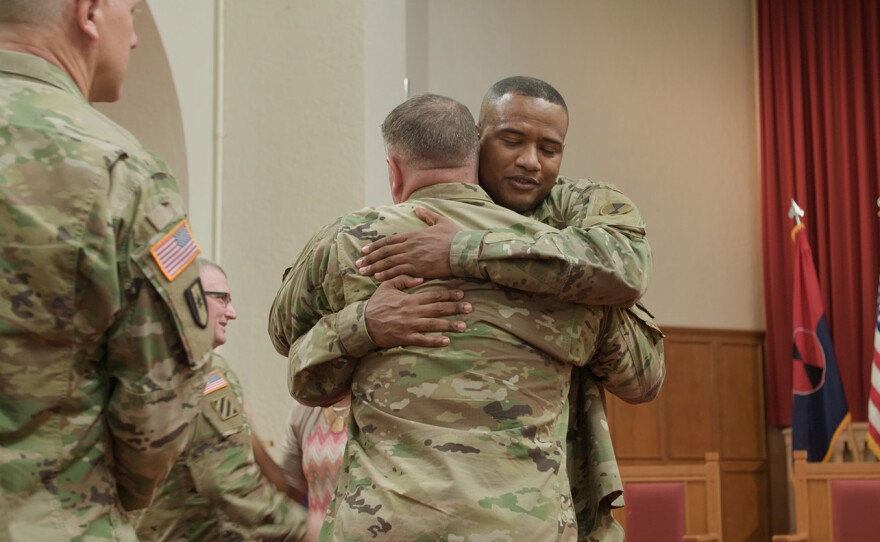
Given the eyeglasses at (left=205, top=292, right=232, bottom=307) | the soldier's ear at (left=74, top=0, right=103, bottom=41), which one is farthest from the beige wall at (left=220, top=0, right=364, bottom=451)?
the soldier's ear at (left=74, top=0, right=103, bottom=41)

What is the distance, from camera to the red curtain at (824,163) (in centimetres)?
807

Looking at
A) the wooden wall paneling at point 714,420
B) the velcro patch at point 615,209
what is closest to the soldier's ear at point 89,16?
the velcro patch at point 615,209

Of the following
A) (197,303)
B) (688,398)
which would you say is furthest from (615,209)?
(688,398)

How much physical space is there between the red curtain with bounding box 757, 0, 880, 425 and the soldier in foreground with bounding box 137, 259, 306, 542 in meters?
6.29

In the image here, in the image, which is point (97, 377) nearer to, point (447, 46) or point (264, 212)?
point (264, 212)

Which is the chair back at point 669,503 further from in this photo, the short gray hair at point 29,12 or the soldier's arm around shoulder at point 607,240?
the short gray hair at point 29,12

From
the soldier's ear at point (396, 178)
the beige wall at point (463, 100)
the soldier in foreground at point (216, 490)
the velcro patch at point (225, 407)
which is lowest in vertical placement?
the soldier in foreground at point (216, 490)

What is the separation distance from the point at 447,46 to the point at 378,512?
250 inches

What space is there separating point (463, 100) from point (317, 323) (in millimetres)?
5926

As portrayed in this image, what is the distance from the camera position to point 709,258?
28.0 feet

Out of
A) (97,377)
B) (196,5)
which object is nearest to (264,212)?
(196,5)

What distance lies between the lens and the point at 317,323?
6.77 ft

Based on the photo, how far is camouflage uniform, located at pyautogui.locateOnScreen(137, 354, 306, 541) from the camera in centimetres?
263

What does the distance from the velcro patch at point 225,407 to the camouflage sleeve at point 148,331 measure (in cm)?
113
